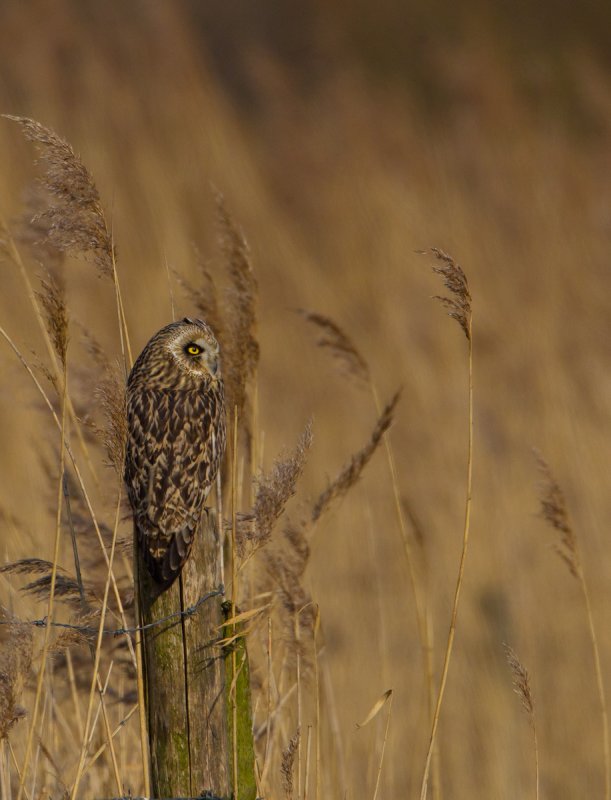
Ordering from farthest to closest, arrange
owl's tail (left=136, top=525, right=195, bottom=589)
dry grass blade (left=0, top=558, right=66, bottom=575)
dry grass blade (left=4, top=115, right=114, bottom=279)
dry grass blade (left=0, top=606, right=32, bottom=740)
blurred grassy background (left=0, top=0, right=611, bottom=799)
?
blurred grassy background (left=0, top=0, right=611, bottom=799) → dry grass blade (left=0, top=558, right=66, bottom=575) → dry grass blade (left=4, top=115, right=114, bottom=279) → owl's tail (left=136, top=525, right=195, bottom=589) → dry grass blade (left=0, top=606, right=32, bottom=740)

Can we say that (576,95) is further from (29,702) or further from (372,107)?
(29,702)

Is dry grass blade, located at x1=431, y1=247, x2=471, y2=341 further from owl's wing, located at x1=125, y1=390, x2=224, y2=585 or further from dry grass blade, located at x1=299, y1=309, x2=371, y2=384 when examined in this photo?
dry grass blade, located at x1=299, y1=309, x2=371, y2=384

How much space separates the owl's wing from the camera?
2.57 m

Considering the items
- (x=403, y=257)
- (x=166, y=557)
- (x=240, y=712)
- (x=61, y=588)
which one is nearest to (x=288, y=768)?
(x=240, y=712)

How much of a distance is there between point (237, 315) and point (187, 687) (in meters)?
0.83

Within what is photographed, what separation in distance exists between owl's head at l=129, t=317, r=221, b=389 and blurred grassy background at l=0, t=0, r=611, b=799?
255cm

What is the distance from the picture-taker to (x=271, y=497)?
2719mm

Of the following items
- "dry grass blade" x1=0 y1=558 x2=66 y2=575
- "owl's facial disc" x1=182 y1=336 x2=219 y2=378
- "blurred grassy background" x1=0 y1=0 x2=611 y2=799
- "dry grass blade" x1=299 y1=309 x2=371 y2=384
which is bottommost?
"dry grass blade" x1=0 y1=558 x2=66 y2=575

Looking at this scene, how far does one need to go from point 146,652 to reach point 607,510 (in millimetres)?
4859

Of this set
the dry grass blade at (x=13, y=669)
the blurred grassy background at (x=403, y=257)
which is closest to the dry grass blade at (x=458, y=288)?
the dry grass blade at (x=13, y=669)

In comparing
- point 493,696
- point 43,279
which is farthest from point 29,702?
point 493,696

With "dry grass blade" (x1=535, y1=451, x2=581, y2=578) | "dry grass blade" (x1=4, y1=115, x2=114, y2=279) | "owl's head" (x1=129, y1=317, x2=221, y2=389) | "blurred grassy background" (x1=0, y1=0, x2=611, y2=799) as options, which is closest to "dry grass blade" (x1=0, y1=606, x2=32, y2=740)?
"dry grass blade" (x1=4, y1=115, x2=114, y2=279)

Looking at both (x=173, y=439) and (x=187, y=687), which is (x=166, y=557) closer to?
(x=187, y=687)

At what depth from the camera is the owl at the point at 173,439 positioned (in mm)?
2600
